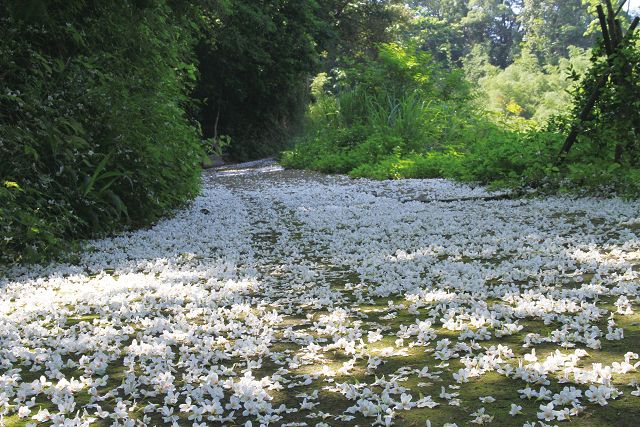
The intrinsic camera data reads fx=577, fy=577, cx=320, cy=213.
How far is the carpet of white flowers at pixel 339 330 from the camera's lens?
6.06ft

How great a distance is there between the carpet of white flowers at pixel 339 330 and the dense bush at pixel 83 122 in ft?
1.43

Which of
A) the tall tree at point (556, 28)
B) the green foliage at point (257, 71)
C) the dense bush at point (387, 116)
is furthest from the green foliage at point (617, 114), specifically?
the tall tree at point (556, 28)

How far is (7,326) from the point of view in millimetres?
2732

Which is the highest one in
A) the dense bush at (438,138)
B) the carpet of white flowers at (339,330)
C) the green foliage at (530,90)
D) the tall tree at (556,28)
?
the tall tree at (556,28)

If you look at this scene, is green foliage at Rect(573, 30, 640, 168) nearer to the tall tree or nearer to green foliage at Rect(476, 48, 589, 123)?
green foliage at Rect(476, 48, 589, 123)

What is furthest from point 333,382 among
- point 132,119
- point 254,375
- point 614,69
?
point 614,69

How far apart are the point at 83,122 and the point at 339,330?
3.88 meters

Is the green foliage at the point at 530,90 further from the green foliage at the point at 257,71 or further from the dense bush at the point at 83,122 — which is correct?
the dense bush at the point at 83,122

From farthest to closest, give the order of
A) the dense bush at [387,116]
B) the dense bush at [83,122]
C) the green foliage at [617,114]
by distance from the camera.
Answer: the dense bush at [387,116]
the green foliage at [617,114]
the dense bush at [83,122]

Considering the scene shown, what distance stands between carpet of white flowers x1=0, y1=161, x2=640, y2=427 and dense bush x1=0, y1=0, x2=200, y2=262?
43 centimetres

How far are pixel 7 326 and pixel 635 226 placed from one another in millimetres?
4471

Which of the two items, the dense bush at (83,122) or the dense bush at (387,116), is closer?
the dense bush at (83,122)

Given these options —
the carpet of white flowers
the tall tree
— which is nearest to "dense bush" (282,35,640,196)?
the carpet of white flowers

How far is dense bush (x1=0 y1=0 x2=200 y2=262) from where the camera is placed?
4.43 m
